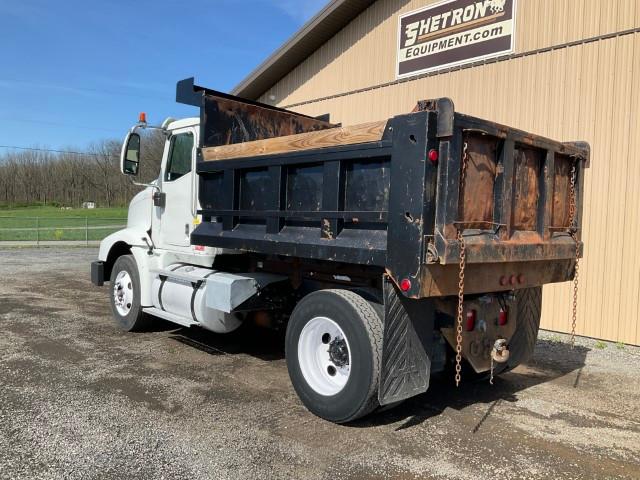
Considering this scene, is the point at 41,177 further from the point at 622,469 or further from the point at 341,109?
the point at 622,469

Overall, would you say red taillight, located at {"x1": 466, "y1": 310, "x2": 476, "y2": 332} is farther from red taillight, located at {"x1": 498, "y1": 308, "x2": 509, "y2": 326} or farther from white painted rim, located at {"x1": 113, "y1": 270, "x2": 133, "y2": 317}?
white painted rim, located at {"x1": 113, "y1": 270, "x2": 133, "y2": 317}

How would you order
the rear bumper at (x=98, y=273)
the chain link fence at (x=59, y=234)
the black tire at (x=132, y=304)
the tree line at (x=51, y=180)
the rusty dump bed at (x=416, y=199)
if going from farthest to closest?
1. the tree line at (x=51, y=180)
2. the chain link fence at (x=59, y=234)
3. the rear bumper at (x=98, y=273)
4. the black tire at (x=132, y=304)
5. the rusty dump bed at (x=416, y=199)

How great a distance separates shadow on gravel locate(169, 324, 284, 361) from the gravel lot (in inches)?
2.0

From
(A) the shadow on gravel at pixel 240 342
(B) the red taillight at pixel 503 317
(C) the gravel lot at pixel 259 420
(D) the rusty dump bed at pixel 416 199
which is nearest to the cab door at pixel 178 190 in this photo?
(D) the rusty dump bed at pixel 416 199

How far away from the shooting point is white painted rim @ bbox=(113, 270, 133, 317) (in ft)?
24.8

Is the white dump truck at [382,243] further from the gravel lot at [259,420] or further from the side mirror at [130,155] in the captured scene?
the side mirror at [130,155]

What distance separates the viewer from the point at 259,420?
449 centimetres

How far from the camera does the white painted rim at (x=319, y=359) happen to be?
14.9ft

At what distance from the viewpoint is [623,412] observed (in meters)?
5.04

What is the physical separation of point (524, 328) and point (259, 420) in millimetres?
2800

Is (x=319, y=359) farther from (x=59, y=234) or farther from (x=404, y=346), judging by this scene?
(x=59, y=234)

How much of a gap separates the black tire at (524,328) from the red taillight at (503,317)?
39 centimetres

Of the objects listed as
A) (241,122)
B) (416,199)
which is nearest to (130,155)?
(241,122)

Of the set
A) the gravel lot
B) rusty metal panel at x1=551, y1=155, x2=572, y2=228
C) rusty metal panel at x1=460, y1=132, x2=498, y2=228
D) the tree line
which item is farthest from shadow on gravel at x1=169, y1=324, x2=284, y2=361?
the tree line
